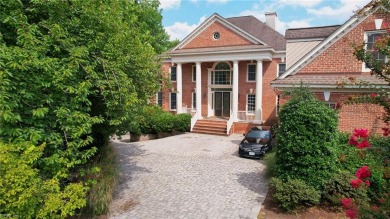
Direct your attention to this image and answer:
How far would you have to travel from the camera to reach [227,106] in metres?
24.4

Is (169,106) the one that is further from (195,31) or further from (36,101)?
(36,101)

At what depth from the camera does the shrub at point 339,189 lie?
7.21 metres

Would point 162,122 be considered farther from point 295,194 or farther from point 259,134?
point 295,194

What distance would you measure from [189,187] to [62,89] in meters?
6.00

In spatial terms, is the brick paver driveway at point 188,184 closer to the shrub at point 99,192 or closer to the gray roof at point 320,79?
the shrub at point 99,192

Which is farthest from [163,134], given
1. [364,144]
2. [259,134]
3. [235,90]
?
[364,144]

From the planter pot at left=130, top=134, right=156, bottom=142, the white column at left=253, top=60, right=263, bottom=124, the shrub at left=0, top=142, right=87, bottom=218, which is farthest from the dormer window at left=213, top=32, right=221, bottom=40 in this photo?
the shrub at left=0, top=142, right=87, bottom=218

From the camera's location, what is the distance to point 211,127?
846 inches

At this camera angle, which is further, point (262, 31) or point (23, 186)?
point (262, 31)

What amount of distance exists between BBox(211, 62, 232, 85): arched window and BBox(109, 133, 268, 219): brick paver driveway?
9.80 meters

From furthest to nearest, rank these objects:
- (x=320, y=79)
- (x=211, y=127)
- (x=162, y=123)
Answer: (x=211, y=127) < (x=162, y=123) < (x=320, y=79)

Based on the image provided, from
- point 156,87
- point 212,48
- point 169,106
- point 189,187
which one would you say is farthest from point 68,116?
point 169,106

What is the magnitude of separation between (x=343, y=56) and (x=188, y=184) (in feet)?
31.1

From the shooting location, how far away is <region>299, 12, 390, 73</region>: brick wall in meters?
11.8
